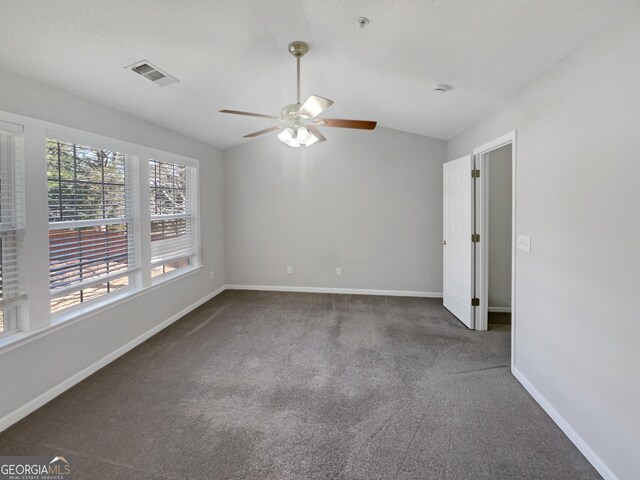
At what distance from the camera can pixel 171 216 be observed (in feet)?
13.3

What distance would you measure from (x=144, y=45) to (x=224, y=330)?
9.48ft

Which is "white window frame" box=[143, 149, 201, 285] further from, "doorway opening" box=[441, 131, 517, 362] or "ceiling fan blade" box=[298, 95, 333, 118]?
"doorway opening" box=[441, 131, 517, 362]

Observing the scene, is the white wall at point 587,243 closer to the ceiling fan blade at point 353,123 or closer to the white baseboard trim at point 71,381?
the ceiling fan blade at point 353,123

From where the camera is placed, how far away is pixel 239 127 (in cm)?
432

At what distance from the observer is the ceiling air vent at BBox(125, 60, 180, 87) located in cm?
238

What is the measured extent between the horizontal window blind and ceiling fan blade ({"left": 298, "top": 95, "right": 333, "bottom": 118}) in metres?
2.34

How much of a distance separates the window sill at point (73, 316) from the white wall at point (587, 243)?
3.67 metres

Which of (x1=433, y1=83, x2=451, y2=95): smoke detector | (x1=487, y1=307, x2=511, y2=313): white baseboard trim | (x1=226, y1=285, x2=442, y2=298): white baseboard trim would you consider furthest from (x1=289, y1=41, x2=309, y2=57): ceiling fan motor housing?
(x1=487, y1=307, x2=511, y2=313): white baseboard trim

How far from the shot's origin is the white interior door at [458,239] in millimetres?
3760

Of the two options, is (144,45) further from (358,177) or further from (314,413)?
(358,177)

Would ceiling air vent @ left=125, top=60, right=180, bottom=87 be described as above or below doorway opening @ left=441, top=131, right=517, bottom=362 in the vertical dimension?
above

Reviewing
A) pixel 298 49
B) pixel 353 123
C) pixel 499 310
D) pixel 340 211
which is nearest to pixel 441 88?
pixel 353 123

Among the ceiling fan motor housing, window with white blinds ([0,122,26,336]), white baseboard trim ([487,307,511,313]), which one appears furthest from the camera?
white baseboard trim ([487,307,511,313])

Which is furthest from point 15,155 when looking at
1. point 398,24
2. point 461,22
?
point 461,22
